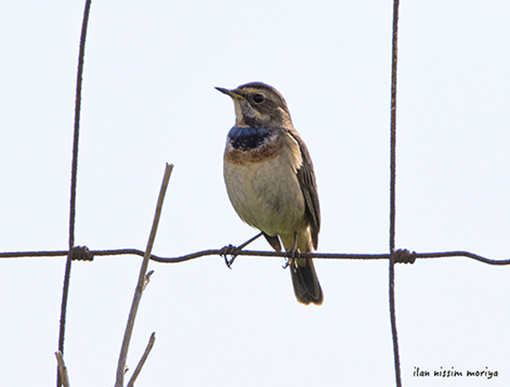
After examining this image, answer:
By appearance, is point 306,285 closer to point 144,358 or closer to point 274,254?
point 274,254

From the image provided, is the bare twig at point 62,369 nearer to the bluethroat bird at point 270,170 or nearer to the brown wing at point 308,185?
the bluethroat bird at point 270,170

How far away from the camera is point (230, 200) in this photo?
689 cm

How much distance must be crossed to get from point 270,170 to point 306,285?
1.73m

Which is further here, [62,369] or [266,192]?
[266,192]

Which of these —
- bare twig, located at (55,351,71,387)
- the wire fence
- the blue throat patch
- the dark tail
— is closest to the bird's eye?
the blue throat patch

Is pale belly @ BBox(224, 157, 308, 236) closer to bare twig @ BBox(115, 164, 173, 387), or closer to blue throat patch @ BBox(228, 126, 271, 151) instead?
blue throat patch @ BBox(228, 126, 271, 151)

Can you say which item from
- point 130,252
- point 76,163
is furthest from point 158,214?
point 130,252

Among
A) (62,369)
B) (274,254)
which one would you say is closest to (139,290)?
(62,369)

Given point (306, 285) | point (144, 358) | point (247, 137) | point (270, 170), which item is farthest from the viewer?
point (306, 285)

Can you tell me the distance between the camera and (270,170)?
6.55 meters

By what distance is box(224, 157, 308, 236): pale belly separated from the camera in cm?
655

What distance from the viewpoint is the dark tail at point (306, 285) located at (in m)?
7.79

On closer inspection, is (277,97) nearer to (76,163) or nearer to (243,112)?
(243,112)

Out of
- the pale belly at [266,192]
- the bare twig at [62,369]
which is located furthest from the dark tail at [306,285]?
the bare twig at [62,369]
